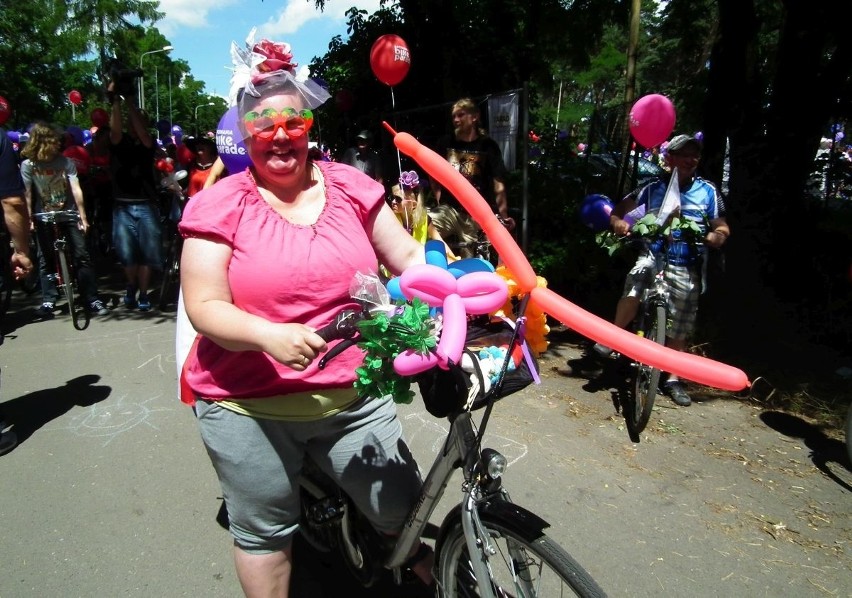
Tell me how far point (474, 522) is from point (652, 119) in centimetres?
420

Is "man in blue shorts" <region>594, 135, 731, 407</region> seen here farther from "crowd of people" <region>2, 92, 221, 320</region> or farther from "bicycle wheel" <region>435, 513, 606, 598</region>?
"crowd of people" <region>2, 92, 221, 320</region>

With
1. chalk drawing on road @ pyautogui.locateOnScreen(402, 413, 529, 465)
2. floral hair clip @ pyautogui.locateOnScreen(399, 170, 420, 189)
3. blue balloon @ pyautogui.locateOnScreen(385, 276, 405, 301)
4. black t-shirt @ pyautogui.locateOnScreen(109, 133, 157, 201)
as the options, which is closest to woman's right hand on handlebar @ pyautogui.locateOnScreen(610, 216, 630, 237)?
chalk drawing on road @ pyautogui.locateOnScreen(402, 413, 529, 465)

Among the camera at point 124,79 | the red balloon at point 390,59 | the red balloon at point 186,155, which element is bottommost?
the red balloon at point 186,155

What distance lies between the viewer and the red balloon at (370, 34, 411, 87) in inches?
284

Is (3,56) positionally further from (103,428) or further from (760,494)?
(760,494)

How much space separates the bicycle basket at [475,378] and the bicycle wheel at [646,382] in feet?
7.88

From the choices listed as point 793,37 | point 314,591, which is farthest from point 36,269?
point 793,37

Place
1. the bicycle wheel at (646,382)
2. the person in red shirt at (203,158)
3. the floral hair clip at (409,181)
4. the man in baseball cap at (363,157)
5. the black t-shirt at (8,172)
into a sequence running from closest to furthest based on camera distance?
the bicycle wheel at (646,382) → the black t-shirt at (8,172) → the floral hair clip at (409,181) → the person in red shirt at (203,158) → the man in baseball cap at (363,157)

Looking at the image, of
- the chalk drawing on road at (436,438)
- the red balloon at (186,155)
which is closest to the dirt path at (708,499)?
the chalk drawing on road at (436,438)

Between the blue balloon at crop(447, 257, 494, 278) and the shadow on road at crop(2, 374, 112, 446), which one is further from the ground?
the blue balloon at crop(447, 257, 494, 278)

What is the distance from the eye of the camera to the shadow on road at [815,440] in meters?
3.51

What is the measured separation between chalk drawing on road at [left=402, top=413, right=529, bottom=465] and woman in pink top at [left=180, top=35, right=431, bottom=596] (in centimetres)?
163

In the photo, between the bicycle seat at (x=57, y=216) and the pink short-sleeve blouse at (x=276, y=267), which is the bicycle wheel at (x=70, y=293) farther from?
the pink short-sleeve blouse at (x=276, y=267)

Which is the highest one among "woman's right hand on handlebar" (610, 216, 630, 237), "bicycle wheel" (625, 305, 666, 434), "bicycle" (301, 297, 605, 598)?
"woman's right hand on handlebar" (610, 216, 630, 237)
